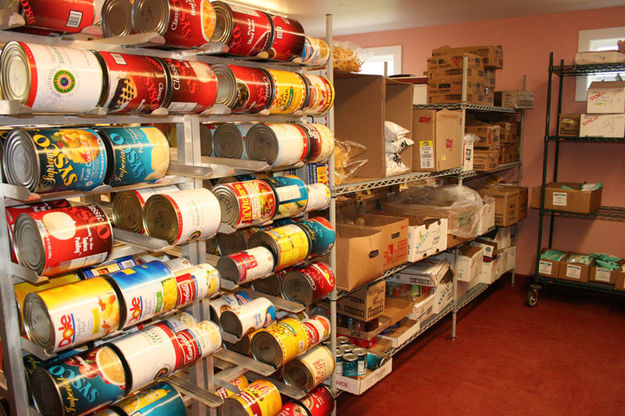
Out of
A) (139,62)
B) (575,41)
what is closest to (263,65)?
(139,62)

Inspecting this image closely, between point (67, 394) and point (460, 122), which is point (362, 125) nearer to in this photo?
point (460, 122)

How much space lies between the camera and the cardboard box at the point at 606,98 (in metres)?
3.83

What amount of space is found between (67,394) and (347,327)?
1813 millimetres

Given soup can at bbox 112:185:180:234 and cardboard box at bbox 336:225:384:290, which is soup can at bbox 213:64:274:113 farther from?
cardboard box at bbox 336:225:384:290

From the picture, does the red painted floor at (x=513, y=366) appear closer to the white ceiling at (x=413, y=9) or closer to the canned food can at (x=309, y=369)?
the canned food can at (x=309, y=369)

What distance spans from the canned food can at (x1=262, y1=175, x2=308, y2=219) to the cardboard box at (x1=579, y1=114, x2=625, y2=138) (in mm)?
3053

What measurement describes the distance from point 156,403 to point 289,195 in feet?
2.82

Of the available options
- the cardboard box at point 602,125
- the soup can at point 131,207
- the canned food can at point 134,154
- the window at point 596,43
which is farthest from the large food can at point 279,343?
the window at point 596,43

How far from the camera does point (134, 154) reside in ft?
4.54

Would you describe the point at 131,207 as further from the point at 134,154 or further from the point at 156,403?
the point at 156,403

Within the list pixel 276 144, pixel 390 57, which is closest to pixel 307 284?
pixel 276 144

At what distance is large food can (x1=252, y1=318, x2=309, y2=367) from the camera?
1.94 metres

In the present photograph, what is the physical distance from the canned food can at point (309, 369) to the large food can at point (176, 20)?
4.40 feet

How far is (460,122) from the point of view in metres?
3.41
